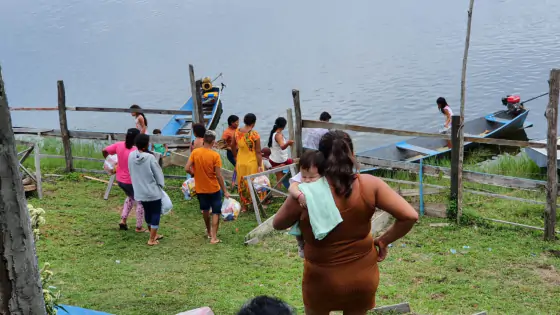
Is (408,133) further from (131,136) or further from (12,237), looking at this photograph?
(12,237)

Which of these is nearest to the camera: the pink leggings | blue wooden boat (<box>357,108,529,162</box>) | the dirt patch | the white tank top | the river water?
the dirt patch

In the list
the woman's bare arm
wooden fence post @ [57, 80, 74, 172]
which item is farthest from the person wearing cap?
wooden fence post @ [57, 80, 74, 172]

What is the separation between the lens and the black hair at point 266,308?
1959 millimetres

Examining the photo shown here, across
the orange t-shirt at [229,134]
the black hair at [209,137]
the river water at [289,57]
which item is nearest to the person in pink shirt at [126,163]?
the black hair at [209,137]

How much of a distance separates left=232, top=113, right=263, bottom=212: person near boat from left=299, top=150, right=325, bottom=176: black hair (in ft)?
15.9

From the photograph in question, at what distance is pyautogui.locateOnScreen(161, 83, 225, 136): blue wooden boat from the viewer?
47.9ft

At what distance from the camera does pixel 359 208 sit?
3.31 metres

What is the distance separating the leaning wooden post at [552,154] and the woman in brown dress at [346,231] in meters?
4.41

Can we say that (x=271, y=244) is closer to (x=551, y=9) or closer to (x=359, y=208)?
(x=359, y=208)

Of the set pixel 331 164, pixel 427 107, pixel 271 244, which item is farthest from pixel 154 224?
pixel 427 107

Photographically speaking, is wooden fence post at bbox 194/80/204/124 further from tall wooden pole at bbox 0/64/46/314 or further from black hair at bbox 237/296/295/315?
black hair at bbox 237/296/295/315

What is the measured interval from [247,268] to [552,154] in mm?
3750

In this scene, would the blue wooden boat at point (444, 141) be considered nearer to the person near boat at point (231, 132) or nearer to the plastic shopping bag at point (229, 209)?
the person near boat at point (231, 132)

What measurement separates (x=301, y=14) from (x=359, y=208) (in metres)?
26.8
